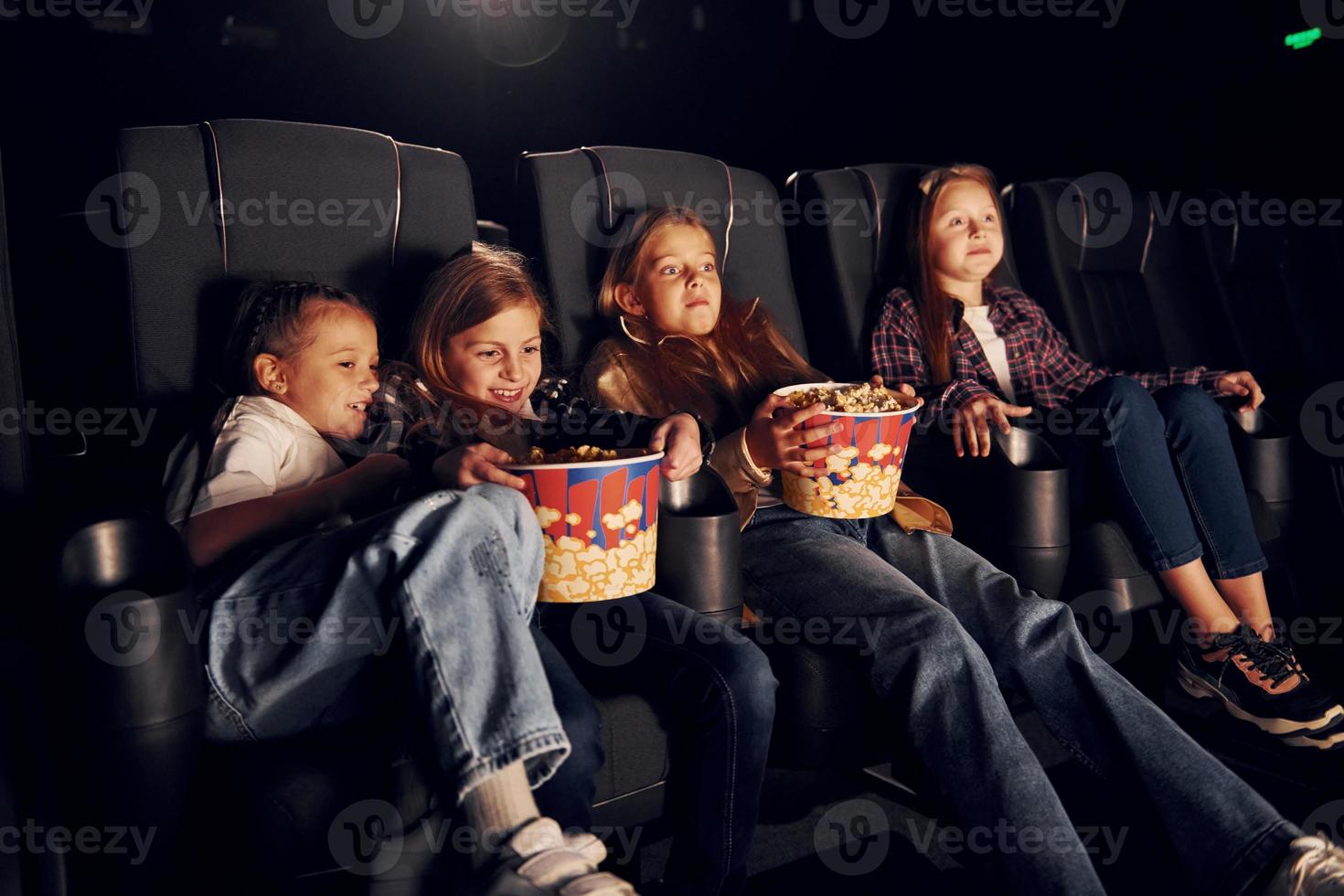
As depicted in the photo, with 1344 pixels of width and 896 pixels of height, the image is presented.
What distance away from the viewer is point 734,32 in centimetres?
331

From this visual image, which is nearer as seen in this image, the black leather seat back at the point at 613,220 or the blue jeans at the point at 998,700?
the blue jeans at the point at 998,700

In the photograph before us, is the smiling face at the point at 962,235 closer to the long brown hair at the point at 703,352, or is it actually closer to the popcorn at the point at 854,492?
the long brown hair at the point at 703,352

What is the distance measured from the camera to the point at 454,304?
1492 mm

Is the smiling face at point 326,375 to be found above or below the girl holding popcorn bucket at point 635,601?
above

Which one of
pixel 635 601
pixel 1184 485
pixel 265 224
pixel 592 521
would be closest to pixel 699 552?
pixel 635 601

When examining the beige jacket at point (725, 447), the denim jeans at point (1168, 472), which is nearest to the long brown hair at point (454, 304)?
the beige jacket at point (725, 447)

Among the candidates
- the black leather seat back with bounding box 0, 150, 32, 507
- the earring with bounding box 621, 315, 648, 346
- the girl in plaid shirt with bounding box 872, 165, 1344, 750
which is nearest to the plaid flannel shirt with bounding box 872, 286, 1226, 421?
the girl in plaid shirt with bounding box 872, 165, 1344, 750

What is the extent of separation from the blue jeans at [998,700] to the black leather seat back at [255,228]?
73cm

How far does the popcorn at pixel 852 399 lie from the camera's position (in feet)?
4.34

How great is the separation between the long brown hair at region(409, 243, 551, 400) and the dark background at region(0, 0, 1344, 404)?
1733 millimetres

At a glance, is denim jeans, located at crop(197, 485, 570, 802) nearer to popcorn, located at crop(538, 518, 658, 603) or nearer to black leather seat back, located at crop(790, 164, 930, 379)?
popcorn, located at crop(538, 518, 658, 603)

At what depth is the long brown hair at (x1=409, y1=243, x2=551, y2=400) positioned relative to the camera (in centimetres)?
147

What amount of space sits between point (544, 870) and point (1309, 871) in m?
0.82

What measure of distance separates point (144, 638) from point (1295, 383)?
9.38 feet
